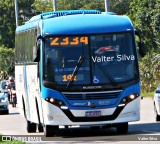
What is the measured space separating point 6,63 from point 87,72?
211 feet

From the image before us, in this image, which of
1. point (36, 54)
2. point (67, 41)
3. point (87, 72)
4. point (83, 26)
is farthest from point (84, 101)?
point (83, 26)

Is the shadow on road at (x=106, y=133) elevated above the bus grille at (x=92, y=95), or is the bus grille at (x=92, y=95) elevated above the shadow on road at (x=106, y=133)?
the bus grille at (x=92, y=95)

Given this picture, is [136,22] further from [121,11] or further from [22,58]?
[22,58]

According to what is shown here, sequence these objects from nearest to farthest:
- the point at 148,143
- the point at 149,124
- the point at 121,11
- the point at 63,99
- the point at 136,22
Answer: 1. the point at 148,143
2. the point at 63,99
3. the point at 149,124
4. the point at 136,22
5. the point at 121,11

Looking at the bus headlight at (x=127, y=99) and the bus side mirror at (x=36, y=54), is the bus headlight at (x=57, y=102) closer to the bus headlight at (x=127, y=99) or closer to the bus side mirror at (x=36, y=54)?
the bus side mirror at (x=36, y=54)

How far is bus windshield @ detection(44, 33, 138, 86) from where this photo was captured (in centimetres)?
2094

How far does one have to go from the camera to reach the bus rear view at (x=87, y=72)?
20719mm

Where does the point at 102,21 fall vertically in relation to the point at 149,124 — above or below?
above

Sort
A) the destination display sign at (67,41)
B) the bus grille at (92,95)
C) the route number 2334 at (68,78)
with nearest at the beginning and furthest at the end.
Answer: the bus grille at (92,95)
the route number 2334 at (68,78)
the destination display sign at (67,41)

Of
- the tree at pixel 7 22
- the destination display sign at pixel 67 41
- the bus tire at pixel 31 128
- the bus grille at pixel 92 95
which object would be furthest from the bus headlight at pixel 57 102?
the tree at pixel 7 22

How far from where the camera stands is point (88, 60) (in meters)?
21.1

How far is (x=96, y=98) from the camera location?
2077cm

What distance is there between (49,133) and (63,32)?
263 cm

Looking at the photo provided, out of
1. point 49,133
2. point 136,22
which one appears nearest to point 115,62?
point 49,133
